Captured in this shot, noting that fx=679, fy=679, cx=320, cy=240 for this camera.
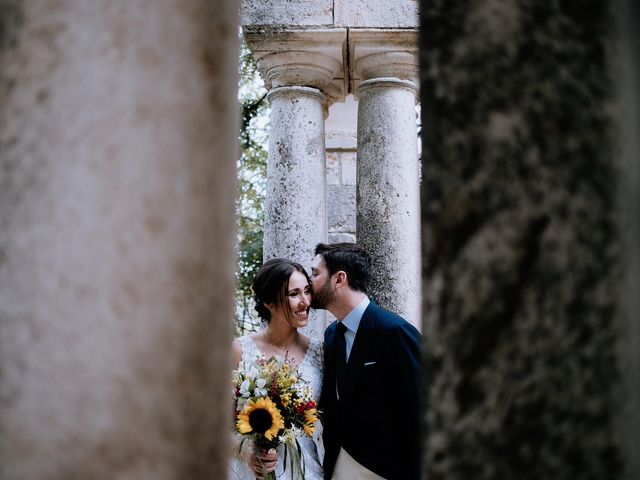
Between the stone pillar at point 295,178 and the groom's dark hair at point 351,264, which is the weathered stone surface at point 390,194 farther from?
the groom's dark hair at point 351,264

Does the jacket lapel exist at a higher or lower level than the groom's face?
lower

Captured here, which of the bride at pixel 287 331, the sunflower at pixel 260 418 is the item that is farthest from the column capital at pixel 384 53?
the sunflower at pixel 260 418

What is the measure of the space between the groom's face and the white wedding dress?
33cm

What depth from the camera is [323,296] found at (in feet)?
14.2

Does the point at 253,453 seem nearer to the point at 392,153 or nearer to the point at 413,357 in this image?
the point at 413,357

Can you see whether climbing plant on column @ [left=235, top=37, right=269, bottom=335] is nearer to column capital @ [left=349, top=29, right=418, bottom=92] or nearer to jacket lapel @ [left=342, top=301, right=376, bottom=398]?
column capital @ [left=349, top=29, right=418, bottom=92]

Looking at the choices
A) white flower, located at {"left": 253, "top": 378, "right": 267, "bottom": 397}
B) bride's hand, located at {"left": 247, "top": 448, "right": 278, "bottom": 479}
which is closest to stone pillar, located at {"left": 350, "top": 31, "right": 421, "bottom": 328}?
white flower, located at {"left": 253, "top": 378, "right": 267, "bottom": 397}

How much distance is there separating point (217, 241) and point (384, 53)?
472cm

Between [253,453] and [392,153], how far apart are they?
2.75 metres

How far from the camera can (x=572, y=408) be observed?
978 millimetres

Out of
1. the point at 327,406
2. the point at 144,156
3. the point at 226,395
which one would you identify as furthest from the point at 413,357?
the point at 144,156

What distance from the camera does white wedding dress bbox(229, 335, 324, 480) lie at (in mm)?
3918

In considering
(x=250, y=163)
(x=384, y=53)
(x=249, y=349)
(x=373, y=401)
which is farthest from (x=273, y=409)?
(x=250, y=163)

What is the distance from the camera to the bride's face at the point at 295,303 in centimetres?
437
